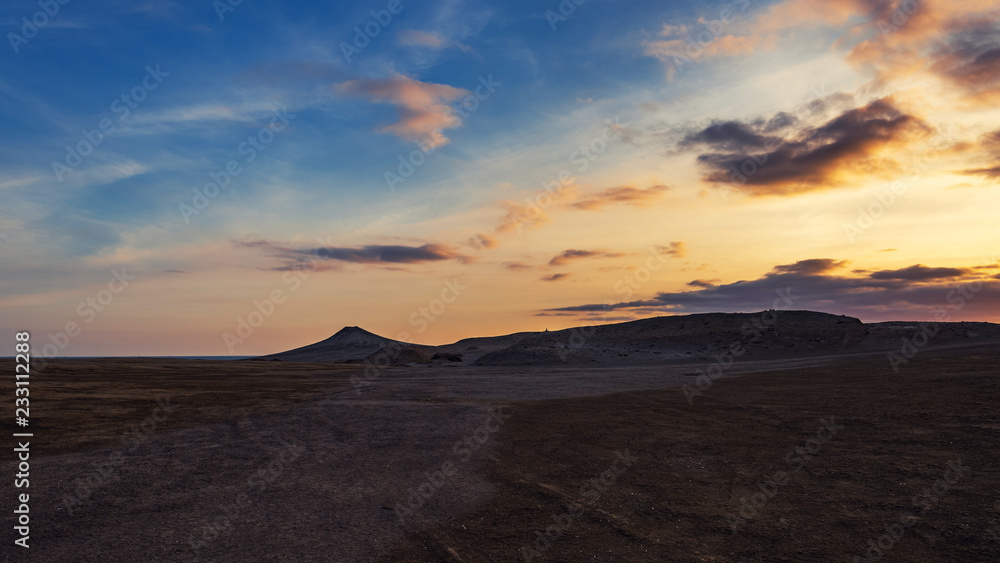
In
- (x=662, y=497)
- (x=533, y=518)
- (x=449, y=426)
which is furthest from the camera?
(x=449, y=426)

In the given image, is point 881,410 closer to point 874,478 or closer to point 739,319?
point 874,478

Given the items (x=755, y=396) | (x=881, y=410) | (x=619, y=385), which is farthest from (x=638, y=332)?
(x=881, y=410)

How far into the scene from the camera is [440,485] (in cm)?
1009

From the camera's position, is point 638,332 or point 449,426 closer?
point 449,426

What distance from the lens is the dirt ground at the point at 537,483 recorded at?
284 inches

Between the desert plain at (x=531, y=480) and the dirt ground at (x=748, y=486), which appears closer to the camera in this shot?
the dirt ground at (x=748, y=486)

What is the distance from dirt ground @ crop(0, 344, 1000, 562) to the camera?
7219mm

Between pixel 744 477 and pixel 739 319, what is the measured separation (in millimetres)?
75222

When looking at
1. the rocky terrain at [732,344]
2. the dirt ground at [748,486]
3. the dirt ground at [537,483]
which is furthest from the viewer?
the rocky terrain at [732,344]

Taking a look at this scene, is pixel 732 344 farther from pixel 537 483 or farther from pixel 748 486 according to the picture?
pixel 537 483

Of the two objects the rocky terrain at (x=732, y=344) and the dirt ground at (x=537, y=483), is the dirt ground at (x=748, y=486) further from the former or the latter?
the rocky terrain at (x=732, y=344)

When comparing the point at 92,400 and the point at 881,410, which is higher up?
the point at 92,400

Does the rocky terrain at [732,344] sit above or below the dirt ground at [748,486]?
above

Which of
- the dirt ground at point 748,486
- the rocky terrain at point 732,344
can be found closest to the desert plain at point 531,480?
the dirt ground at point 748,486
